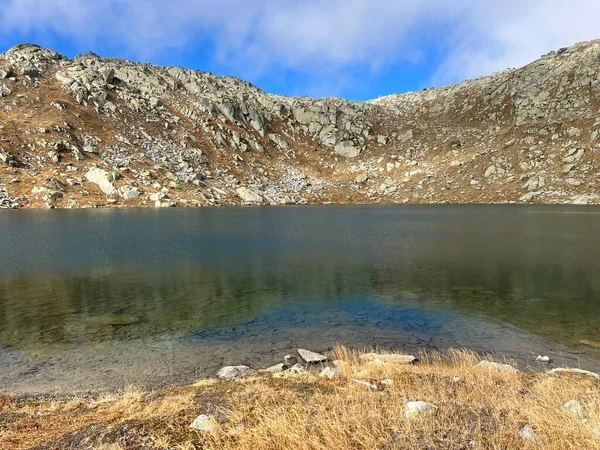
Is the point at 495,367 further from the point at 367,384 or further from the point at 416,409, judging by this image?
the point at 416,409

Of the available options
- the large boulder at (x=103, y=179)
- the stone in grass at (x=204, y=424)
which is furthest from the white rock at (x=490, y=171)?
the stone in grass at (x=204, y=424)

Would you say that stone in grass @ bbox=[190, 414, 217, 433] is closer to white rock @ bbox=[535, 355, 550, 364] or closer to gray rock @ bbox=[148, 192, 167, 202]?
white rock @ bbox=[535, 355, 550, 364]

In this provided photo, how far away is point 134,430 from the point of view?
25.6 ft

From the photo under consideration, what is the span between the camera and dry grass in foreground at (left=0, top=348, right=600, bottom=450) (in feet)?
21.5

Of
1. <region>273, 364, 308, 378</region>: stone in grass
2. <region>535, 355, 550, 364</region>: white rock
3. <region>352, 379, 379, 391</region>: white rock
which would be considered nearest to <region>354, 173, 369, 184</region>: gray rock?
<region>535, 355, 550, 364</region>: white rock

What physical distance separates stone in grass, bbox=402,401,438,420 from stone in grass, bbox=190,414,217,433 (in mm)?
3968

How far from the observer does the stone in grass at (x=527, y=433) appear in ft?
21.2

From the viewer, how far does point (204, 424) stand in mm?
7898

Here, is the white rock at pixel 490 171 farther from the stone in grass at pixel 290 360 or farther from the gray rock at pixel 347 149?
the stone in grass at pixel 290 360

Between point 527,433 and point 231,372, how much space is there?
10.5 metres

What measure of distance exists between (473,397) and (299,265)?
26.6 metres

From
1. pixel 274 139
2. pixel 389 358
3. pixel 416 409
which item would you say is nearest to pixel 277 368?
pixel 389 358

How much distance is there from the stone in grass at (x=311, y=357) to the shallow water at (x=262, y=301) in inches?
36.9

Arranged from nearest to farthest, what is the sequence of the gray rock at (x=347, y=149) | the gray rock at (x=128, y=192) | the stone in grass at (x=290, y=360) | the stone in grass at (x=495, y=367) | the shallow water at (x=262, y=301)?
the stone in grass at (x=495, y=367) → the stone in grass at (x=290, y=360) → the shallow water at (x=262, y=301) → the gray rock at (x=128, y=192) → the gray rock at (x=347, y=149)
